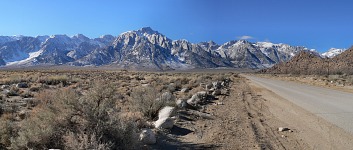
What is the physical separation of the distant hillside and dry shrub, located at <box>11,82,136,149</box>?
8506 cm

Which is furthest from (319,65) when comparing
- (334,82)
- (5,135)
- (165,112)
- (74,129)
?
(5,135)

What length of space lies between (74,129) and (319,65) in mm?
127847

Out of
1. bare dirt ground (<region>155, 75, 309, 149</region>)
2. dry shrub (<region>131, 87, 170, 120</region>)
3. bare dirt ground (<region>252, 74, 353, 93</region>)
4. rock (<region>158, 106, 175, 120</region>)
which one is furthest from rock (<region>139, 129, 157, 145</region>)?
bare dirt ground (<region>252, 74, 353, 93</region>)

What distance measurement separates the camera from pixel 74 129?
22.5 feet

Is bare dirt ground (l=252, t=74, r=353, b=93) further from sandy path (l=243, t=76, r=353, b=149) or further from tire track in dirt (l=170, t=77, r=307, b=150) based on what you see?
tire track in dirt (l=170, t=77, r=307, b=150)

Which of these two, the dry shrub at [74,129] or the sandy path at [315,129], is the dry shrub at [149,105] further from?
the sandy path at [315,129]

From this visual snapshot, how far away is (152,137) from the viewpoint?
8.23 metres

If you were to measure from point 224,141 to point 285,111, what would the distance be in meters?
7.19

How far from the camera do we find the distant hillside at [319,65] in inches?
3801

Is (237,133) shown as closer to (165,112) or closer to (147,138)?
(165,112)

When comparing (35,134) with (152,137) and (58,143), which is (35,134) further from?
(152,137)

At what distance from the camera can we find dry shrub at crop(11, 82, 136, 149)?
646cm

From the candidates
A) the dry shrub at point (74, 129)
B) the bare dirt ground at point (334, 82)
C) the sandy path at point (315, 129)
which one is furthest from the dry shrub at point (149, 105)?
the bare dirt ground at point (334, 82)

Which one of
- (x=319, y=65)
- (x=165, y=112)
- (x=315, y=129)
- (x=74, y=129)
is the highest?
(x=319, y=65)
